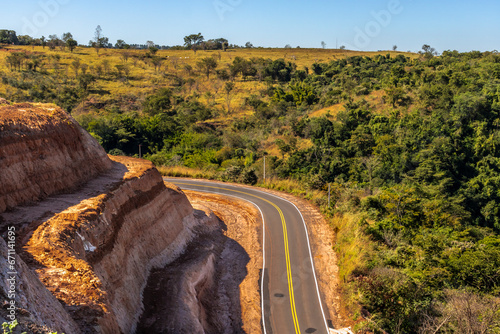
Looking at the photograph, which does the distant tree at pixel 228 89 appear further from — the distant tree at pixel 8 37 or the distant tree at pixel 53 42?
the distant tree at pixel 8 37

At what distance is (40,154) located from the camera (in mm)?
20281

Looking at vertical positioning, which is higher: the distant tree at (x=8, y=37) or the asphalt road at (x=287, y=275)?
A: the distant tree at (x=8, y=37)

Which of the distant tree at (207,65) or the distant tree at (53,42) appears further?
the distant tree at (53,42)

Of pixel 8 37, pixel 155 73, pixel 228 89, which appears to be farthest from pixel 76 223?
pixel 8 37

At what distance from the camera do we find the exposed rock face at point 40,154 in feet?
59.3

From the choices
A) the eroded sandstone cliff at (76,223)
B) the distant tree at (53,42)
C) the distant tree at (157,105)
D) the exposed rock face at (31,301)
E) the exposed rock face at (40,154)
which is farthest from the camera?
the distant tree at (53,42)

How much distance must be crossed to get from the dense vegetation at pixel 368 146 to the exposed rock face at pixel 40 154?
18503mm

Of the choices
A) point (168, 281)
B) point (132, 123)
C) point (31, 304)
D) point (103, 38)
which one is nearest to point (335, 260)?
point (168, 281)

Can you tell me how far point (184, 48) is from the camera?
520 ft

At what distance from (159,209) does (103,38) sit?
133 meters

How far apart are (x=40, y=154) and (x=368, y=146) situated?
48.6m

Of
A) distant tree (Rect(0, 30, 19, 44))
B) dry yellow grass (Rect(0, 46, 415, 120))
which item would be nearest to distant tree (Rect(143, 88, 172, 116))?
dry yellow grass (Rect(0, 46, 415, 120))

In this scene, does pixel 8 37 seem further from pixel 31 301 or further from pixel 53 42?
pixel 31 301

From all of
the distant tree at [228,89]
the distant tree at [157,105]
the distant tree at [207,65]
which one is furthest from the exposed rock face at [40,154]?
the distant tree at [207,65]
